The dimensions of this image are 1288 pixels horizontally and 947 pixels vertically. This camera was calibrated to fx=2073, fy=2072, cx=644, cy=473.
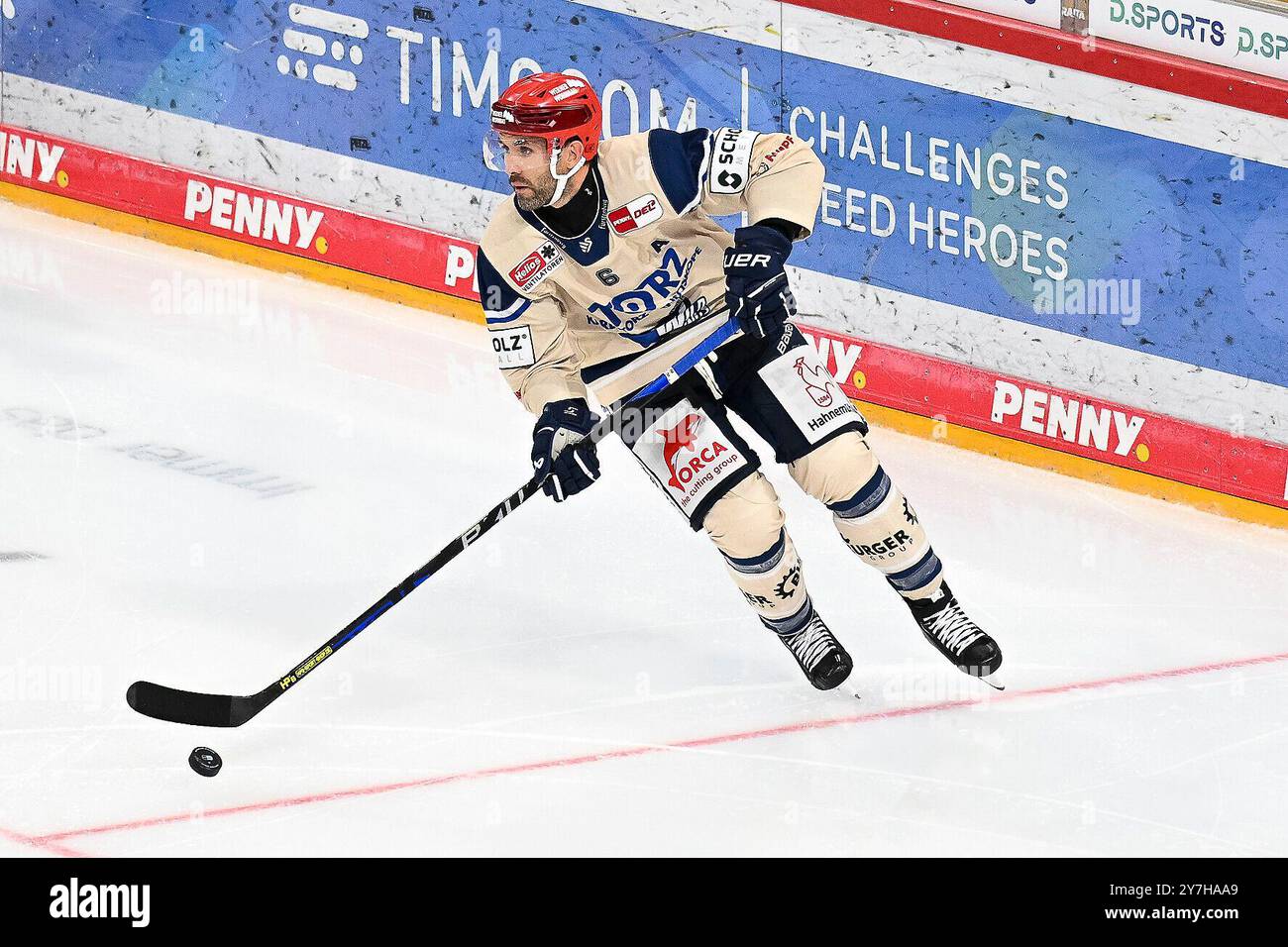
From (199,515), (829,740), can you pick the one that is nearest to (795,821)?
(829,740)

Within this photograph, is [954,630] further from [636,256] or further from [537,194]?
[537,194]

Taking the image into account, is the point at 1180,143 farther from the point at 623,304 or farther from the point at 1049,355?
the point at 623,304

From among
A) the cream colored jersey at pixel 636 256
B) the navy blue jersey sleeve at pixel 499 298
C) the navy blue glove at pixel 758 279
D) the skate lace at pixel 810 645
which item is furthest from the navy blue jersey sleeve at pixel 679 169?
the skate lace at pixel 810 645

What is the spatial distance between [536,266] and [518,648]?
43.0 inches

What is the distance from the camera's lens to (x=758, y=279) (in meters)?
4.54

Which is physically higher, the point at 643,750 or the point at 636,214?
the point at 636,214

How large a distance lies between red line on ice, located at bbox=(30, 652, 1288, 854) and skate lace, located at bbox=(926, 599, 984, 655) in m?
0.14

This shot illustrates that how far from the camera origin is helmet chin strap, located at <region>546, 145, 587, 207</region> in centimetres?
463

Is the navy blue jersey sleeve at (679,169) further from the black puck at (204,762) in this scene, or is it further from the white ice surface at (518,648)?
the black puck at (204,762)

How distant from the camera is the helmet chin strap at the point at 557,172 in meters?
4.63

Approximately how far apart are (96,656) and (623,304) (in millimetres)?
1605

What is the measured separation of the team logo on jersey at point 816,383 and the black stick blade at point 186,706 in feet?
4.88
